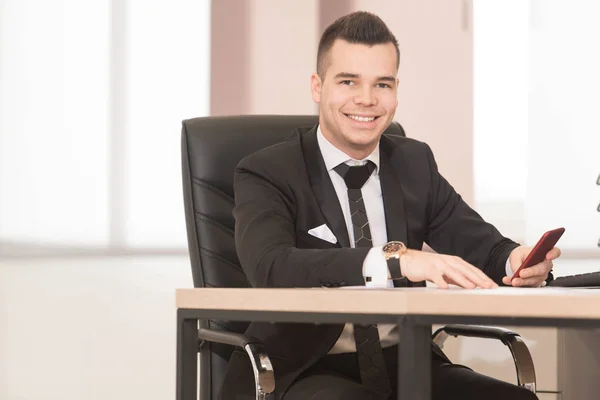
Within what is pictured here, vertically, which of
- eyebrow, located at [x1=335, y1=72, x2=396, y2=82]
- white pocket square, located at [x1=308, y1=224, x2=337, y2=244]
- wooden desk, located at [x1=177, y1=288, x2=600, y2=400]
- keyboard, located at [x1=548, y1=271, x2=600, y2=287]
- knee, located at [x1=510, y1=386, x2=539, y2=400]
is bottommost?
knee, located at [x1=510, y1=386, x2=539, y2=400]

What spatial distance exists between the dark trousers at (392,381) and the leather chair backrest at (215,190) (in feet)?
1.20

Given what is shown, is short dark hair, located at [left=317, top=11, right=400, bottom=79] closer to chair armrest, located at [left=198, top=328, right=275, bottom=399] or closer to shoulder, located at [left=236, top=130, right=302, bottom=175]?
shoulder, located at [left=236, top=130, right=302, bottom=175]

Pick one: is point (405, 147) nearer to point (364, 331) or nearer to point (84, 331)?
point (364, 331)

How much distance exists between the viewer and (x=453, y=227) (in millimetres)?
2154

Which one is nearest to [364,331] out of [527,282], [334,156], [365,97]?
[527,282]

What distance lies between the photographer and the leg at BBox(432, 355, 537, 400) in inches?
64.5

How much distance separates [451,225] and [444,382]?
1.69ft

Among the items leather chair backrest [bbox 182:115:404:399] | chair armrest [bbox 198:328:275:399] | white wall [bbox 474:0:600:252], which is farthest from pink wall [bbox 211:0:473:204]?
chair armrest [bbox 198:328:275:399]

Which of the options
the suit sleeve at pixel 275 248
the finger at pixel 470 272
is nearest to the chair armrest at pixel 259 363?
the suit sleeve at pixel 275 248

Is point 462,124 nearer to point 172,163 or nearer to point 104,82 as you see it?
point 172,163

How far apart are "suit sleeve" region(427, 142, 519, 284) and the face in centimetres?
23

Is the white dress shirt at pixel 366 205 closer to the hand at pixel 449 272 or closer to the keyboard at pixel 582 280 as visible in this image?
the keyboard at pixel 582 280

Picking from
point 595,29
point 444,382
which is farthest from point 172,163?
point 444,382

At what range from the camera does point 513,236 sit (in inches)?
131
